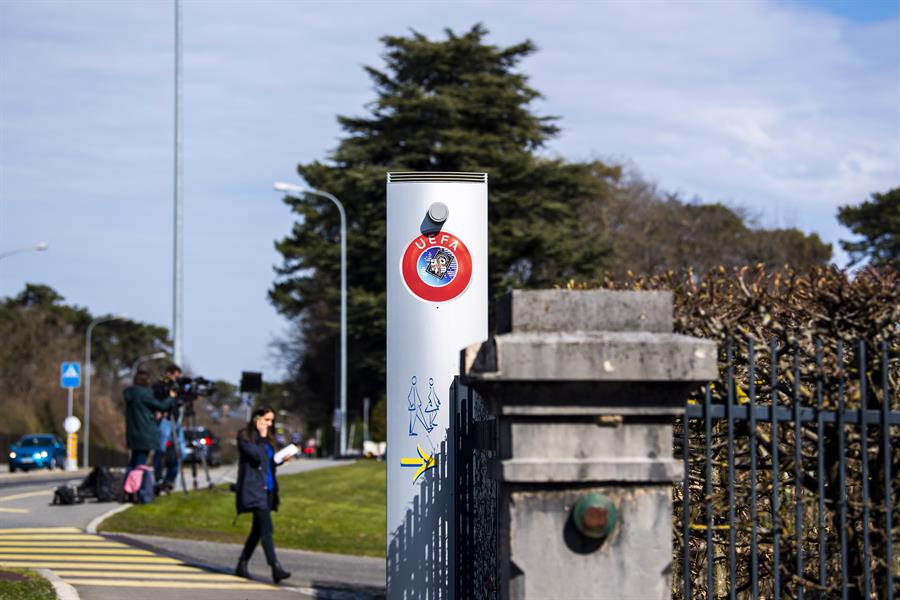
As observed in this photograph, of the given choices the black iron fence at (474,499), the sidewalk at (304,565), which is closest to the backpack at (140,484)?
the sidewalk at (304,565)

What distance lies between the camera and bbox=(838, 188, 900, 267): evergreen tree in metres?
64.1

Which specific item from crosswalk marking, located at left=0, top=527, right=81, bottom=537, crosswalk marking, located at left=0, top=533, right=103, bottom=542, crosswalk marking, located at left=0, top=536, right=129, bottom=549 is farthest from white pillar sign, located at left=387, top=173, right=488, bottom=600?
crosswalk marking, located at left=0, top=527, right=81, bottom=537

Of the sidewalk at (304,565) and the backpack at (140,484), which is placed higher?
the backpack at (140,484)

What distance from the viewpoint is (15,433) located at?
205 feet

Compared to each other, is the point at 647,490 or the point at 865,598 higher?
the point at 647,490

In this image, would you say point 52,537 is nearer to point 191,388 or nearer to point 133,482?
point 133,482

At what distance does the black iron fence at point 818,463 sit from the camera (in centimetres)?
521

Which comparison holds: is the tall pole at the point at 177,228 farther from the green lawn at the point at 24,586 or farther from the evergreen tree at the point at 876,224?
the evergreen tree at the point at 876,224

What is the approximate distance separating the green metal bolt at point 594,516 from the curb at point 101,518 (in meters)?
12.3

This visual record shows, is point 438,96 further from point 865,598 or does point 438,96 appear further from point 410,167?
point 865,598

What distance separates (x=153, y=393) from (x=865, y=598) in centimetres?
1506

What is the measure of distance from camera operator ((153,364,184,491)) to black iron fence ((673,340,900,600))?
1396 cm

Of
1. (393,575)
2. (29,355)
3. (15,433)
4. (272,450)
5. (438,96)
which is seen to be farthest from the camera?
(29,355)

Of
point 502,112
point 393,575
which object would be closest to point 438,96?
point 502,112
